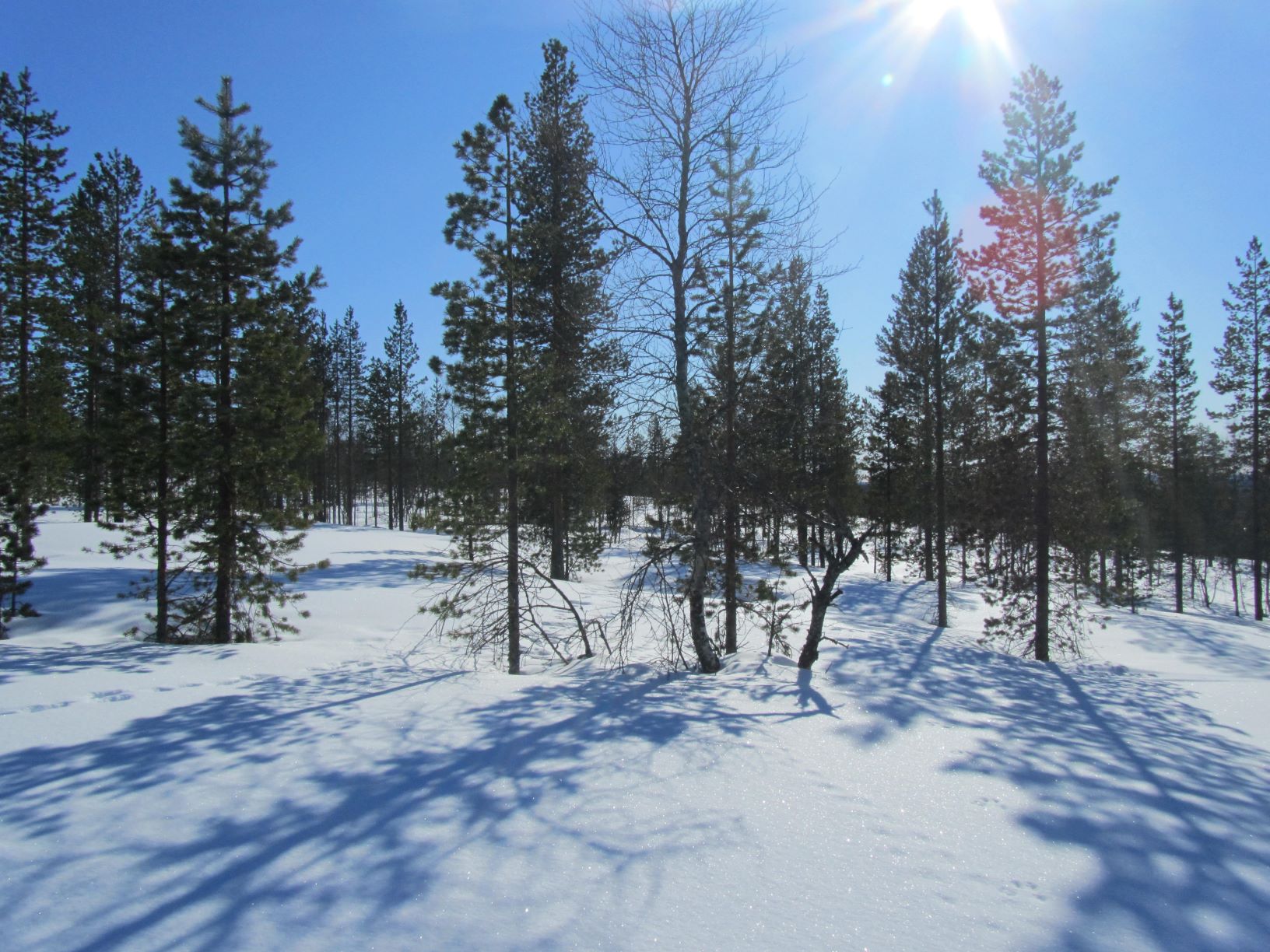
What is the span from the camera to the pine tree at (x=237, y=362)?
11375mm

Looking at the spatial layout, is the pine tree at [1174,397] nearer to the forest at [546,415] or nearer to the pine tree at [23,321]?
Result: the forest at [546,415]

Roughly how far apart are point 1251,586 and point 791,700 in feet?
208

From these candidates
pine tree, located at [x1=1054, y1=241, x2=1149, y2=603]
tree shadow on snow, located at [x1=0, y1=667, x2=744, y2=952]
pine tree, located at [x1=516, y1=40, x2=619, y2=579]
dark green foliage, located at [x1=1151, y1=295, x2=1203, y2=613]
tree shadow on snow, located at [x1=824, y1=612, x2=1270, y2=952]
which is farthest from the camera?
dark green foliage, located at [x1=1151, y1=295, x2=1203, y2=613]

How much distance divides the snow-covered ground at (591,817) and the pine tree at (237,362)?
3.61 meters

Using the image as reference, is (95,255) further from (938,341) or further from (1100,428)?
(1100,428)

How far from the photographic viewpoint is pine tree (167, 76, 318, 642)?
11.4 metres

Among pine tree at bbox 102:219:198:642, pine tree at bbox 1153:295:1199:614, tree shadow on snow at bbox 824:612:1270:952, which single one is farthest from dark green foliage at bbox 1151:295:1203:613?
pine tree at bbox 102:219:198:642

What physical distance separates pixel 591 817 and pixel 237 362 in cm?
1125

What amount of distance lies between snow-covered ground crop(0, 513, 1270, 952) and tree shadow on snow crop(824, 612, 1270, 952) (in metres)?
0.03

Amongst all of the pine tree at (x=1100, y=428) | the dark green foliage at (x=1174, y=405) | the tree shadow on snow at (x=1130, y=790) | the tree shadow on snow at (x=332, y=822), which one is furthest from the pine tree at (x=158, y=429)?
the dark green foliage at (x=1174, y=405)

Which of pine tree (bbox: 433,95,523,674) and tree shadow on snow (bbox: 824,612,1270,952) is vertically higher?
pine tree (bbox: 433,95,523,674)

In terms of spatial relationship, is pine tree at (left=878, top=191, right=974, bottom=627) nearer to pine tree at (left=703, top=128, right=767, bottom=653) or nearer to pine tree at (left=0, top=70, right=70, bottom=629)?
pine tree at (left=703, top=128, right=767, bottom=653)

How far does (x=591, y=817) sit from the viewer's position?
379 centimetres

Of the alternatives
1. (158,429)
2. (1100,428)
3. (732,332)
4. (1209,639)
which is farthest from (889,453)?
(158,429)
